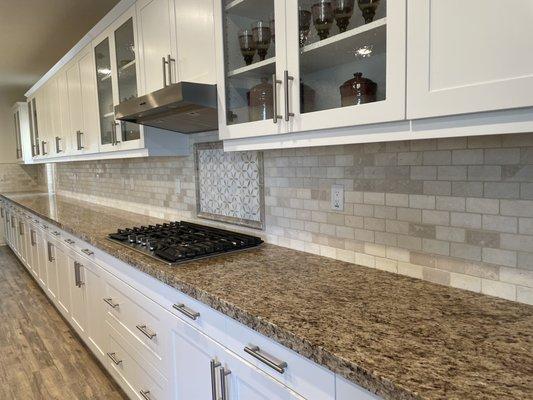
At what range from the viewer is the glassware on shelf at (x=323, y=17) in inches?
46.1

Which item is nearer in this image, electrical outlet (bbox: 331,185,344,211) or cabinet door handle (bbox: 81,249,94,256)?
electrical outlet (bbox: 331,185,344,211)

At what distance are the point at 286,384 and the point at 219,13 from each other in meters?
1.36

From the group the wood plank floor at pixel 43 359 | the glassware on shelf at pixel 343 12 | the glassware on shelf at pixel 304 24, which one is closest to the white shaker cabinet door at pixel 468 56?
the glassware on shelf at pixel 343 12

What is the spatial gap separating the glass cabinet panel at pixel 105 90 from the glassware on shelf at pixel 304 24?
1845mm

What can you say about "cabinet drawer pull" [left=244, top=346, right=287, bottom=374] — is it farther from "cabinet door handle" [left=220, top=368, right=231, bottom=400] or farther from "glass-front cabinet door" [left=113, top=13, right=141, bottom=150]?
"glass-front cabinet door" [left=113, top=13, right=141, bottom=150]

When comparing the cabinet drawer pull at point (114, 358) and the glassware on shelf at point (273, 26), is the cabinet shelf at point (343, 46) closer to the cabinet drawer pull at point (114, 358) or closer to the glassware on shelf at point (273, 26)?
the glassware on shelf at point (273, 26)

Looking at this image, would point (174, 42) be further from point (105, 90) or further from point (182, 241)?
point (105, 90)

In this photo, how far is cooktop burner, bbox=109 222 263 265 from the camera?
1.63 metres

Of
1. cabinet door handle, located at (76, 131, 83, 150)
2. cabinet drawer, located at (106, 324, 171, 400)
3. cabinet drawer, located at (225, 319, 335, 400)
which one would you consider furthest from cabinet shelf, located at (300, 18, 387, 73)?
cabinet door handle, located at (76, 131, 83, 150)

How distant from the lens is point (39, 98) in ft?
15.3

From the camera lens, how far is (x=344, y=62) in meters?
1.17

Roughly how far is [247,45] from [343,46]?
48cm

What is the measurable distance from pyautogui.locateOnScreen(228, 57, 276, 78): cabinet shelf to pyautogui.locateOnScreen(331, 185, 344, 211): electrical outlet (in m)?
0.50

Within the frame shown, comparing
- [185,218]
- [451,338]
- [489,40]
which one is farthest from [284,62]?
[185,218]
